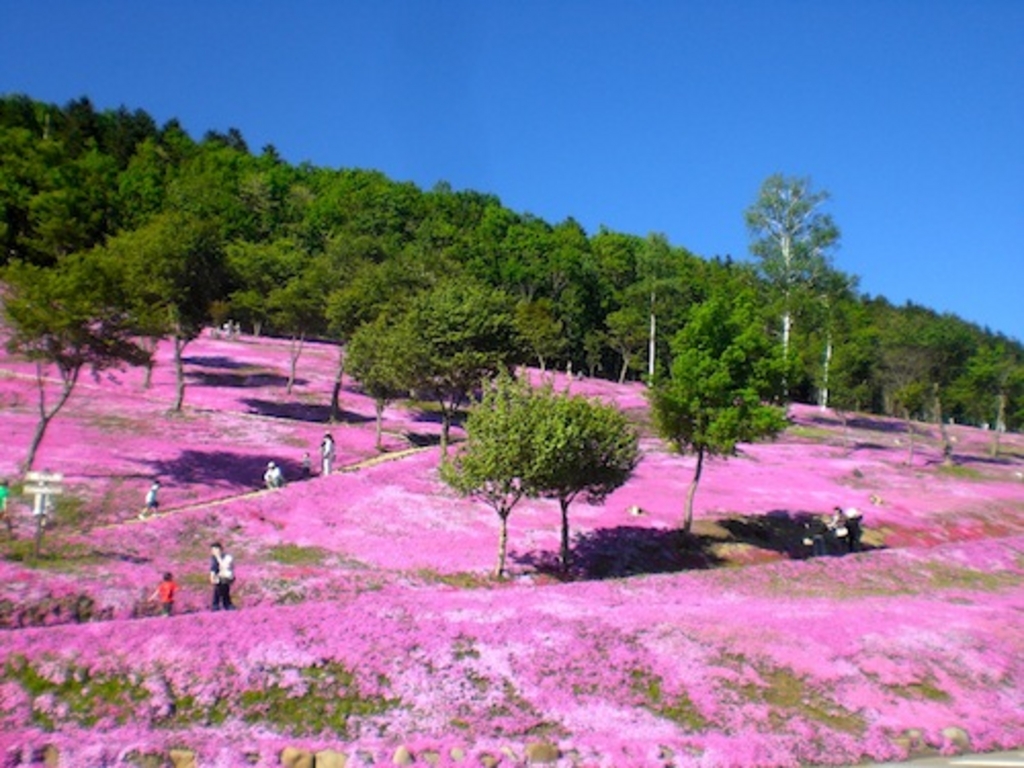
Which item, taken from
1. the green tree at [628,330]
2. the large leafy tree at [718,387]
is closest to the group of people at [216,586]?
the large leafy tree at [718,387]

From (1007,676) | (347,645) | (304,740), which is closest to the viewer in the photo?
(304,740)

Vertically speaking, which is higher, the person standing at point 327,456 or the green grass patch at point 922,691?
the person standing at point 327,456

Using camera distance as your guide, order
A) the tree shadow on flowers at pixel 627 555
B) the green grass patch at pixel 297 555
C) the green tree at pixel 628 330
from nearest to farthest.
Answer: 1. the green grass patch at pixel 297 555
2. the tree shadow on flowers at pixel 627 555
3. the green tree at pixel 628 330

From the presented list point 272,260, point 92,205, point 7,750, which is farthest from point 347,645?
point 92,205

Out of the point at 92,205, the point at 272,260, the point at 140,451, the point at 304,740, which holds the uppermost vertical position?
the point at 92,205

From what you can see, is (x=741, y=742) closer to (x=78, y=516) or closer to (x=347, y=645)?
(x=347, y=645)

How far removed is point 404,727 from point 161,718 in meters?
5.15

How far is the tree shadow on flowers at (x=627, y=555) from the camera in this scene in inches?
1378

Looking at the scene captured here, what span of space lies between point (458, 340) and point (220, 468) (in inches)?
641

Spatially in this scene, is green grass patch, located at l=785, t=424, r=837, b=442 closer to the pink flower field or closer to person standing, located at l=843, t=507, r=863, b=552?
the pink flower field

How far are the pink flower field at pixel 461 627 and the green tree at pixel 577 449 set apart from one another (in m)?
3.47

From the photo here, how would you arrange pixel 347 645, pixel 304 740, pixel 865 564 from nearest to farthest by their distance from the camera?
pixel 304 740 < pixel 347 645 < pixel 865 564

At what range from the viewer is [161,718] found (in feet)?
59.9

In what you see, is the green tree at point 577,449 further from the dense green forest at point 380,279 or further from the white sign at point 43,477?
the white sign at point 43,477
